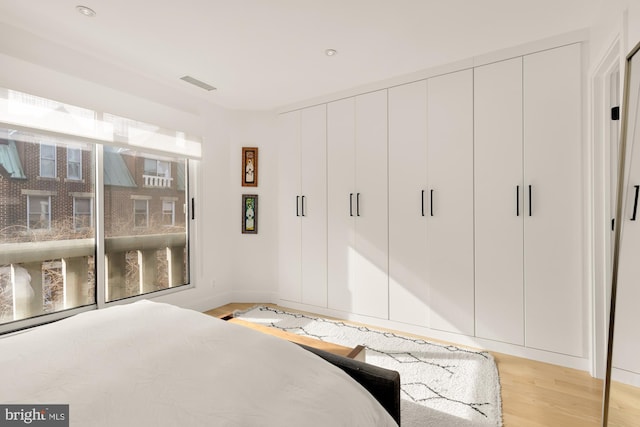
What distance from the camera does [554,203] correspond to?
2.53 metres

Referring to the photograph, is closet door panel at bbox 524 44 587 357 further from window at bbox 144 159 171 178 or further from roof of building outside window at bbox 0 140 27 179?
roof of building outside window at bbox 0 140 27 179

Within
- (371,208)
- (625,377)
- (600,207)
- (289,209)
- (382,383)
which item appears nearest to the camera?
(382,383)

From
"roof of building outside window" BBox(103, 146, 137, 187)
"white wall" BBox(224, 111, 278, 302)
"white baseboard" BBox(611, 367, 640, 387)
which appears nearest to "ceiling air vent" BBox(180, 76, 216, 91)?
"white wall" BBox(224, 111, 278, 302)

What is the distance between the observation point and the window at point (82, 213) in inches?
110

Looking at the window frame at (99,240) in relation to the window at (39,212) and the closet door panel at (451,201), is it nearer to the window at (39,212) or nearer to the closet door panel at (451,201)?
the window at (39,212)

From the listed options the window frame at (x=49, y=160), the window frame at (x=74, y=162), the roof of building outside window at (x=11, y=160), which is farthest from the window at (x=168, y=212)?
the roof of building outside window at (x=11, y=160)

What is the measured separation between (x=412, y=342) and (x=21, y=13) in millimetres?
3938

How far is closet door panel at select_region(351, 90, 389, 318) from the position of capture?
3334 millimetres

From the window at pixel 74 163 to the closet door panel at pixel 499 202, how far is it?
3.52 metres

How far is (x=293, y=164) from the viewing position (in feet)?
13.1

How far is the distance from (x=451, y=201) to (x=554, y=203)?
2.55 feet

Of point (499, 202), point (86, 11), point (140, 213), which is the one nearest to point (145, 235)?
point (140, 213)

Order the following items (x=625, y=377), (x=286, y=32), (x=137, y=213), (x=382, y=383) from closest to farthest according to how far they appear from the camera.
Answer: (x=382, y=383) < (x=625, y=377) < (x=286, y=32) < (x=137, y=213)

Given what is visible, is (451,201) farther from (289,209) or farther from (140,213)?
(140,213)
